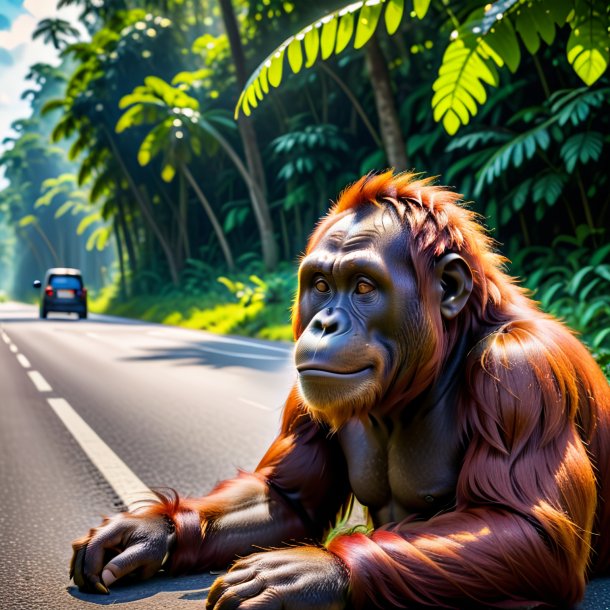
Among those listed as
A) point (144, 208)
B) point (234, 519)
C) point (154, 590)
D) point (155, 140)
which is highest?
point (155, 140)

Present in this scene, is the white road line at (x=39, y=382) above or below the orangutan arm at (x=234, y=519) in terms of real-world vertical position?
below

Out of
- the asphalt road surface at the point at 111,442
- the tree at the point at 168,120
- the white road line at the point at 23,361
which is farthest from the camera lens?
the tree at the point at 168,120

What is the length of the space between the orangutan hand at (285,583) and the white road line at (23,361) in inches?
428

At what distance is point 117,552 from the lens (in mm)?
Answer: 2598

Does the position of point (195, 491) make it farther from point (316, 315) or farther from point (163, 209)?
point (163, 209)

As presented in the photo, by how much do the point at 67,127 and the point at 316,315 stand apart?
3166 centimetres

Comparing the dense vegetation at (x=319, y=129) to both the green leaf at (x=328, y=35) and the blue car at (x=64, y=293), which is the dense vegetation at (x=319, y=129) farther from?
the blue car at (x=64, y=293)

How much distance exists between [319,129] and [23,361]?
10426mm

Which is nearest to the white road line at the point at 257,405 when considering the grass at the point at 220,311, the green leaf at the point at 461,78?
the green leaf at the point at 461,78

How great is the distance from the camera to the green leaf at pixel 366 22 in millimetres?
3033

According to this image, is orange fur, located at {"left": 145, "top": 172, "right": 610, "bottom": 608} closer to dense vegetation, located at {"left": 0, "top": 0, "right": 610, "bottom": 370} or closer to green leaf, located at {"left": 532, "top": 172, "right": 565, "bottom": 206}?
dense vegetation, located at {"left": 0, "top": 0, "right": 610, "bottom": 370}

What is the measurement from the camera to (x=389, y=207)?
2375mm

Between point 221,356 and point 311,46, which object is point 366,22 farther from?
point 221,356

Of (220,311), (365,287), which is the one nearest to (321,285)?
(365,287)
